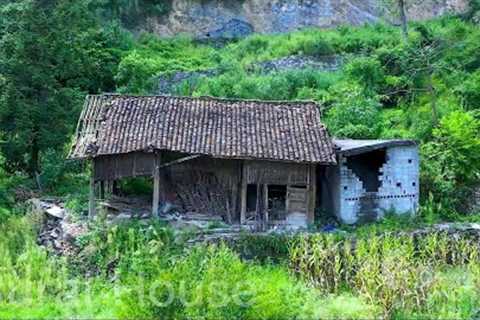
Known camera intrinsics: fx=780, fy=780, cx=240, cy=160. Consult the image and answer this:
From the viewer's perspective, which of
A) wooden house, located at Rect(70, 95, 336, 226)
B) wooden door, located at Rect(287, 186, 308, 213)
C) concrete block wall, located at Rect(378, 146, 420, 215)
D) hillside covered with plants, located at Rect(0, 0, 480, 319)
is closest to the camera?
hillside covered with plants, located at Rect(0, 0, 480, 319)

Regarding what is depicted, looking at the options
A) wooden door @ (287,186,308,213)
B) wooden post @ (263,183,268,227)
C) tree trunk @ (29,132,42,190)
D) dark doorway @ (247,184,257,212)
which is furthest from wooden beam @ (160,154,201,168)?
tree trunk @ (29,132,42,190)

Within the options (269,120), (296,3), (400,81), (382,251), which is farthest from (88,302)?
(296,3)

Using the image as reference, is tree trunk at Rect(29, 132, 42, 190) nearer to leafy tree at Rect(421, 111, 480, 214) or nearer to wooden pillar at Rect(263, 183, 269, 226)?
wooden pillar at Rect(263, 183, 269, 226)

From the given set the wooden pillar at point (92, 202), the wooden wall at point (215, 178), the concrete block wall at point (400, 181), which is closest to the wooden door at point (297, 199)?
the wooden wall at point (215, 178)

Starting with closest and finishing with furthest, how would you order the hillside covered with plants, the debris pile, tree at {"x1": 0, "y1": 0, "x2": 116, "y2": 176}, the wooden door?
the hillside covered with plants
the debris pile
the wooden door
tree at {"x1": 0, "y1": 0, "x2": 116, "y2": 176}

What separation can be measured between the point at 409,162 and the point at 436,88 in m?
7.83

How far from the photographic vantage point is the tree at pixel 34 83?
898 inches

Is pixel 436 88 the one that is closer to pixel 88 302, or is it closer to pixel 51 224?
pixel 51 224

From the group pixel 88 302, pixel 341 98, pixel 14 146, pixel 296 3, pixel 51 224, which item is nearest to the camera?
pixel 88 302

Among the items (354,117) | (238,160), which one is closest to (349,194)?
(238,160)

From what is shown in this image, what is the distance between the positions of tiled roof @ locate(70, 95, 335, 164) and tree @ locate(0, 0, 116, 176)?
245 cm

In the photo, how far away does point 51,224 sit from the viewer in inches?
778

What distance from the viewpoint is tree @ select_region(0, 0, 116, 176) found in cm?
2280

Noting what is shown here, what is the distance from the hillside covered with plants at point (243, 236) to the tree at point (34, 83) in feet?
0.14
